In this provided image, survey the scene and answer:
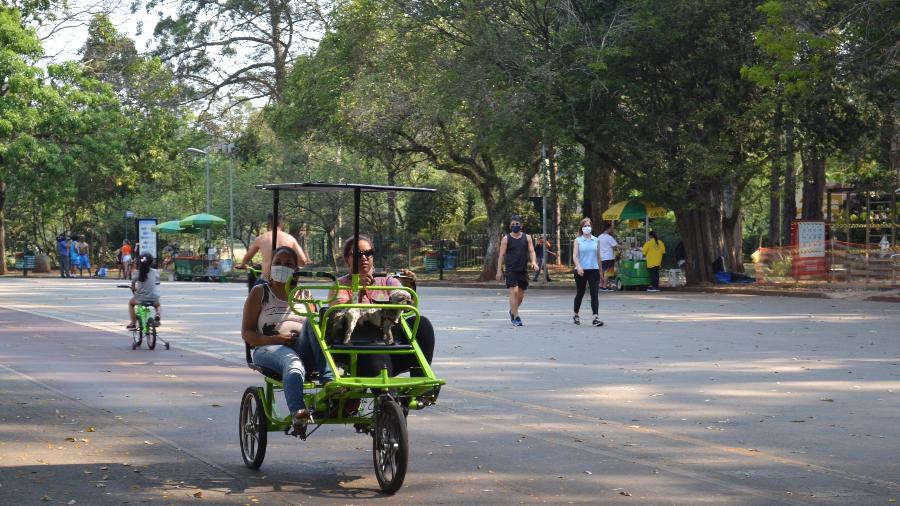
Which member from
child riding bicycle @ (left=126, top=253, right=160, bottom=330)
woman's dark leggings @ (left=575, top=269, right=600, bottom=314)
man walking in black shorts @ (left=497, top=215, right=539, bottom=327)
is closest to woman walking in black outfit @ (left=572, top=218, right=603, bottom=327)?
woman's dark leggings @ (left=575, top=269, right=600, bottom=314)

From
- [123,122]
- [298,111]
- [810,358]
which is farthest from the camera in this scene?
[123,122]

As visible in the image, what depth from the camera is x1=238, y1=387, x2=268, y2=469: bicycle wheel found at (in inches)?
305

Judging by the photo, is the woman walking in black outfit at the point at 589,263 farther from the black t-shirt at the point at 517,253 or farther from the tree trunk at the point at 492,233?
the tree trunk at the point at 492,233

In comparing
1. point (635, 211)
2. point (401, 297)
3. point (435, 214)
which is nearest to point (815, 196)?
point (635, 211)

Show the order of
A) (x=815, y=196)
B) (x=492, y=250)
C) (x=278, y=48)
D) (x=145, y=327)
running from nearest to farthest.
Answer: (x=145, y=327)
(x=815, y=196)
(x=492, y=250)
(x=278, y=48)

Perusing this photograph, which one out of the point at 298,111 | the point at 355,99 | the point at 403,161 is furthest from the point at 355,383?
the point at 403,161

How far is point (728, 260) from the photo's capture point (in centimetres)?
3609

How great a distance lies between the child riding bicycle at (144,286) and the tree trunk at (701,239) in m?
19.4

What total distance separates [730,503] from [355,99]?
1344 inches

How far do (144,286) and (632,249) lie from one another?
20050 millimetres

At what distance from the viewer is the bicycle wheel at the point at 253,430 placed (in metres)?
7.74

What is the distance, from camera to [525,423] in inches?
385

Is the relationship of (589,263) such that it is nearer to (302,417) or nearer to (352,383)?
(302,417)

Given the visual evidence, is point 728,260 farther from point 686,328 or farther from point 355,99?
point 686,328
